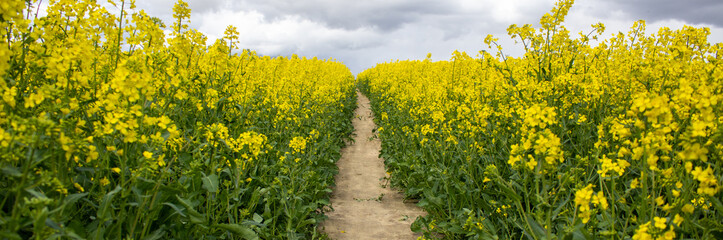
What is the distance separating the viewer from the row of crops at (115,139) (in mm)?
1728

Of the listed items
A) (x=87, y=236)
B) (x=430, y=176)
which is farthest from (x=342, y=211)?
(x=87, y=236)

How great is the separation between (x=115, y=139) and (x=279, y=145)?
2.73 metres

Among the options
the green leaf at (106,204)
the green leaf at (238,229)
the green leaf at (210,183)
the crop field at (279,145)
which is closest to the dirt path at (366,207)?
the crop field at (279,145)

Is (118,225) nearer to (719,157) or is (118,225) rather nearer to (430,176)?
(719,157)

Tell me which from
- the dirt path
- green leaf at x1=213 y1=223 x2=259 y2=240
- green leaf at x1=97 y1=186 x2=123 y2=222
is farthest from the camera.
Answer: the dirt path

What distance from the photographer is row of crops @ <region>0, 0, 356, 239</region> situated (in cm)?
173

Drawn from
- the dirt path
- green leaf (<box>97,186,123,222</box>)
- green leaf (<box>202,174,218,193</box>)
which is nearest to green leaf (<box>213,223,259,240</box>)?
green leaf (<box>202,174,218,193</box>)

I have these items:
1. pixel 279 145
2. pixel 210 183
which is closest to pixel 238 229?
pixel 210 183

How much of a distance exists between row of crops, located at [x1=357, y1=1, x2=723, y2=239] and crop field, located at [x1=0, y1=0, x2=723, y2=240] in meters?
0.02

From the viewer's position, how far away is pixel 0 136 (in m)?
1.49

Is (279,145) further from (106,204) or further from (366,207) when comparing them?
(106,204)

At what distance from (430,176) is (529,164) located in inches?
97.9

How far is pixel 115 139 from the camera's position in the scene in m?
2.74

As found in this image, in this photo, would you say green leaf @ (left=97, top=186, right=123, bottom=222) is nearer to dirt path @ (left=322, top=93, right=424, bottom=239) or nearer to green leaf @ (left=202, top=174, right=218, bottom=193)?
green leaf @ (left=202, top=174, right=218, bottom=193)
